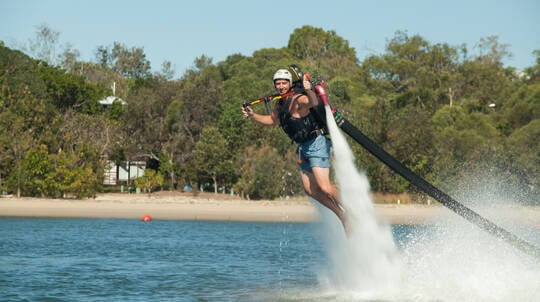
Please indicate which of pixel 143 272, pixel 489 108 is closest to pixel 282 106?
pixel 143 272

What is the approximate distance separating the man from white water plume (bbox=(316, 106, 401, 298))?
188 mm

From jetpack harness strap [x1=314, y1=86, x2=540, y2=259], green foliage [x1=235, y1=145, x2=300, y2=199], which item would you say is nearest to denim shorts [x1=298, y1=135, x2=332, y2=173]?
jetpack harness strap [x1=314, y1=86, x2=540, y2=259]

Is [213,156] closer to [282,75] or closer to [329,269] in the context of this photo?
[329,269]

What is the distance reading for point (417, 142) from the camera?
51.6m

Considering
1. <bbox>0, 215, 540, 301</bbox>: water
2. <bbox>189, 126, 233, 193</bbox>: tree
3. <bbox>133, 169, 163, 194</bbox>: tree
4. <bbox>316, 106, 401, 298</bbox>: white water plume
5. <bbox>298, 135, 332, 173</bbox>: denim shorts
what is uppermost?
<bbox>189, 126, 233, 193</bbox>: tree

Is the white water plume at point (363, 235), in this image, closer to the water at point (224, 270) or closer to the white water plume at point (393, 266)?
the white water plume at point (393, 266)

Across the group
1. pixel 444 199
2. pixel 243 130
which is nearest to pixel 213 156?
pixel 243 130

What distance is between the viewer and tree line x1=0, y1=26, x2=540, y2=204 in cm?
4653

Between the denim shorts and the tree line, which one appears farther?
the tree line

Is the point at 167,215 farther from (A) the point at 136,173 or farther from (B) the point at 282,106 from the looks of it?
(B) the point at 282,106

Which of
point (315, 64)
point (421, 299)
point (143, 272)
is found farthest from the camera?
point (315, 64)

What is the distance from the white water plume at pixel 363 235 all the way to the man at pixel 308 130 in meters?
0.19

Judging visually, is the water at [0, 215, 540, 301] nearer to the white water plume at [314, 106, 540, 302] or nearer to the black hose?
the white water plume at [314, 106, 540, 302]

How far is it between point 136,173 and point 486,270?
50.8 m
